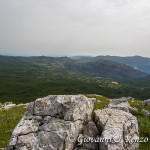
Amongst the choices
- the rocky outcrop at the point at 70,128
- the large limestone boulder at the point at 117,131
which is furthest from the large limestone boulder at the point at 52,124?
the large limestone boulder at the point at 117,131

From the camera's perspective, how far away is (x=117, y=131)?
8.27m

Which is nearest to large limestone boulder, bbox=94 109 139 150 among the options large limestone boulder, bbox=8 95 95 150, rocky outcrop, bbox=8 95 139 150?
rocky outcrop, bbox=8 95 139 150

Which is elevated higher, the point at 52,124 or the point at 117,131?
the point at 117,131

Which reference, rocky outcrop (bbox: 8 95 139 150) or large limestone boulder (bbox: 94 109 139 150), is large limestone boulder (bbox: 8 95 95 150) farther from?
large limestone boulder (bbox: 94 109 139 150)

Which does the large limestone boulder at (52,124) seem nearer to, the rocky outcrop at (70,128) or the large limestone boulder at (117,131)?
the rocky outcrop at (70,128)

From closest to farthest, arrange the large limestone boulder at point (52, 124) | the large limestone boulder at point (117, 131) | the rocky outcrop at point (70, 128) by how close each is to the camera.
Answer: the large limestone boulder at point (117, 131) < the rocky outcrop at point (70, 128) < the large limestone boulder at point (52, 124)

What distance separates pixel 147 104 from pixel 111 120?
49.5 ft

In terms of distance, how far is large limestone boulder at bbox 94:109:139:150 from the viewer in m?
7.69

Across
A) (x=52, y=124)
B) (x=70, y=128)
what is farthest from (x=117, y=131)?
(x=52, y=124)

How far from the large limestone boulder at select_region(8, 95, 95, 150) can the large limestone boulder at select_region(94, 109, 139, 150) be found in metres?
1.74

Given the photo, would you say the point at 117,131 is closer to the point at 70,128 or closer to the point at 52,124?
the point at 70,128

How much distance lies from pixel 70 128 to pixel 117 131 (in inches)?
137

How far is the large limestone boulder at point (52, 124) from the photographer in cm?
815

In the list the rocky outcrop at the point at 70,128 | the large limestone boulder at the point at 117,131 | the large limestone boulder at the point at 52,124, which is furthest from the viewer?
the large limestone boulder at the point at 52,124
